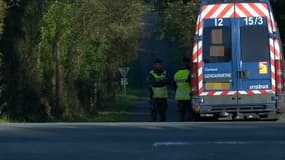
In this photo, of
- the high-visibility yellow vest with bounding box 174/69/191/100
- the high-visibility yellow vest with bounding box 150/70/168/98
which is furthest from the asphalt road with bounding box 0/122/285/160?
the high-visibility yellow vest with bounding box 150/70/168/98

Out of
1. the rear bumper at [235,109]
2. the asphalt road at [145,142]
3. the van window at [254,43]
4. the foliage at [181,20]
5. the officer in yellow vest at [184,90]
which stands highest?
the foliage at [181,20]

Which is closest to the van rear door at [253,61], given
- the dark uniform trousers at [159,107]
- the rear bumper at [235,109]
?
the rear bumper at [235,109]

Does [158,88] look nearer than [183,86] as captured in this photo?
No

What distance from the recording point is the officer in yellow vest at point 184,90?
21.7 meters

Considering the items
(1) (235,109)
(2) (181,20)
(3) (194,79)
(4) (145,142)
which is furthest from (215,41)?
(2) (181,20)

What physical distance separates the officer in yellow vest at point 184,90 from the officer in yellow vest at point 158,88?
43 centimetres

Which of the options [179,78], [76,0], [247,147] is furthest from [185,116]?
[76,0]

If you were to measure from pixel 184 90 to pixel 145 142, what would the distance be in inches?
367

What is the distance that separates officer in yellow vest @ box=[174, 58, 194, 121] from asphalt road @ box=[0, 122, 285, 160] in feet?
22.7

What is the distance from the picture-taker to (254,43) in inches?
766

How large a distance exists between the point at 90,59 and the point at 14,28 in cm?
A: 1008

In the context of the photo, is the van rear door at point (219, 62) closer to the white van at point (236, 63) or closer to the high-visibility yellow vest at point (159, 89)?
the white van at point (236, 63)

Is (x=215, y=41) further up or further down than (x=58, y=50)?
further down

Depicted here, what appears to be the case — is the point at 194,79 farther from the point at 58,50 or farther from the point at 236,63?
the point at 58,50
